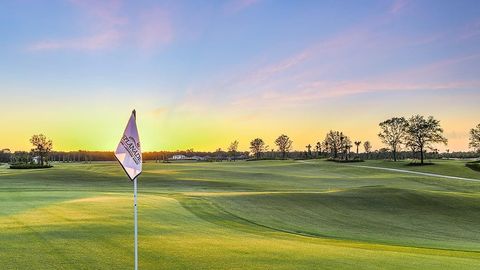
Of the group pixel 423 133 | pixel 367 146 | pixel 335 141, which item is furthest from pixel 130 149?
pixel 367 146

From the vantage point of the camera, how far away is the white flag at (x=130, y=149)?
9.36 meters

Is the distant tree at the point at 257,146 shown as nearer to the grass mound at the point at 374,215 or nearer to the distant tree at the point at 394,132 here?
the distant tree at the point at 394,132

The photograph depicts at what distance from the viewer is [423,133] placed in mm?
104688

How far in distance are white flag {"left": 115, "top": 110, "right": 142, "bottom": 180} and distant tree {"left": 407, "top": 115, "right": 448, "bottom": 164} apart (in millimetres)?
103587

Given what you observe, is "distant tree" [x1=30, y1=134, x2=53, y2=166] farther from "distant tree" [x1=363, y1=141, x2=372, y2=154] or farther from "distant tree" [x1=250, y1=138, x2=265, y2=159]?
"distant tree" [x1=363, y1=141, x2=372, y2=154]

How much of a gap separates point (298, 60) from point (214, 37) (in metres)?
11.9

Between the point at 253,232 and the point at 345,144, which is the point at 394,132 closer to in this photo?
the point at 345,144

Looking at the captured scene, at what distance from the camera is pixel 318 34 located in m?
41.1

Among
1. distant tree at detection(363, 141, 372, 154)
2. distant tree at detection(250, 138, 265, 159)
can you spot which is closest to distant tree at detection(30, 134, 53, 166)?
distant tree at detection(250, 138, 265, 159)

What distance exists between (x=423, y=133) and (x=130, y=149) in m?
106

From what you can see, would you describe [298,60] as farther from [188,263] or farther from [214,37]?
[188,263]

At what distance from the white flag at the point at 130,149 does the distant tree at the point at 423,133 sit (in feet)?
340

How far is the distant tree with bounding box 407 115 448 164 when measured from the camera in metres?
104

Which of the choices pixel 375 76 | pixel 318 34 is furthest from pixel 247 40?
pixel 375 76
